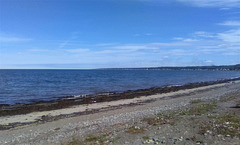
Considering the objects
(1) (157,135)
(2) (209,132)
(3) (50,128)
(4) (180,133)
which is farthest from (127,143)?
(3) (50,128)

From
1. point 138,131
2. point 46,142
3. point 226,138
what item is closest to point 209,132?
point 226,138

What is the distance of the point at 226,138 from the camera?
8.74 meters

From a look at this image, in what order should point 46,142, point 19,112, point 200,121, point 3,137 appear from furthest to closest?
point 19,112 → point 3,137 → point 200,121 → point 46,142

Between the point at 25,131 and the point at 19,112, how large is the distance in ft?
27.3

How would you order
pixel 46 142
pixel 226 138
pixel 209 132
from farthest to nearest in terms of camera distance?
pixel 46 142 < pixel 209 132 < pixel 226 138

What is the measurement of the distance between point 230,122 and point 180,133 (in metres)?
3.15

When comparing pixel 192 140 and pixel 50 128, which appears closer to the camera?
pixel 192 140

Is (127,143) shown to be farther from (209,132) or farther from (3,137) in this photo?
(3,137)

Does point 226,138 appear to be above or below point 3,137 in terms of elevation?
above

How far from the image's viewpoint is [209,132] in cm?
959

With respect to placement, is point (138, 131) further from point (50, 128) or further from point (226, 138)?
point (50, 128)

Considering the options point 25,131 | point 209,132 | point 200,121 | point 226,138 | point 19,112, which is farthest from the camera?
point 19,112

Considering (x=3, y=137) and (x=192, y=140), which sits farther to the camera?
(x=3, y=137)

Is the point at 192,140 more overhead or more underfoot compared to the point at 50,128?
more overhead
